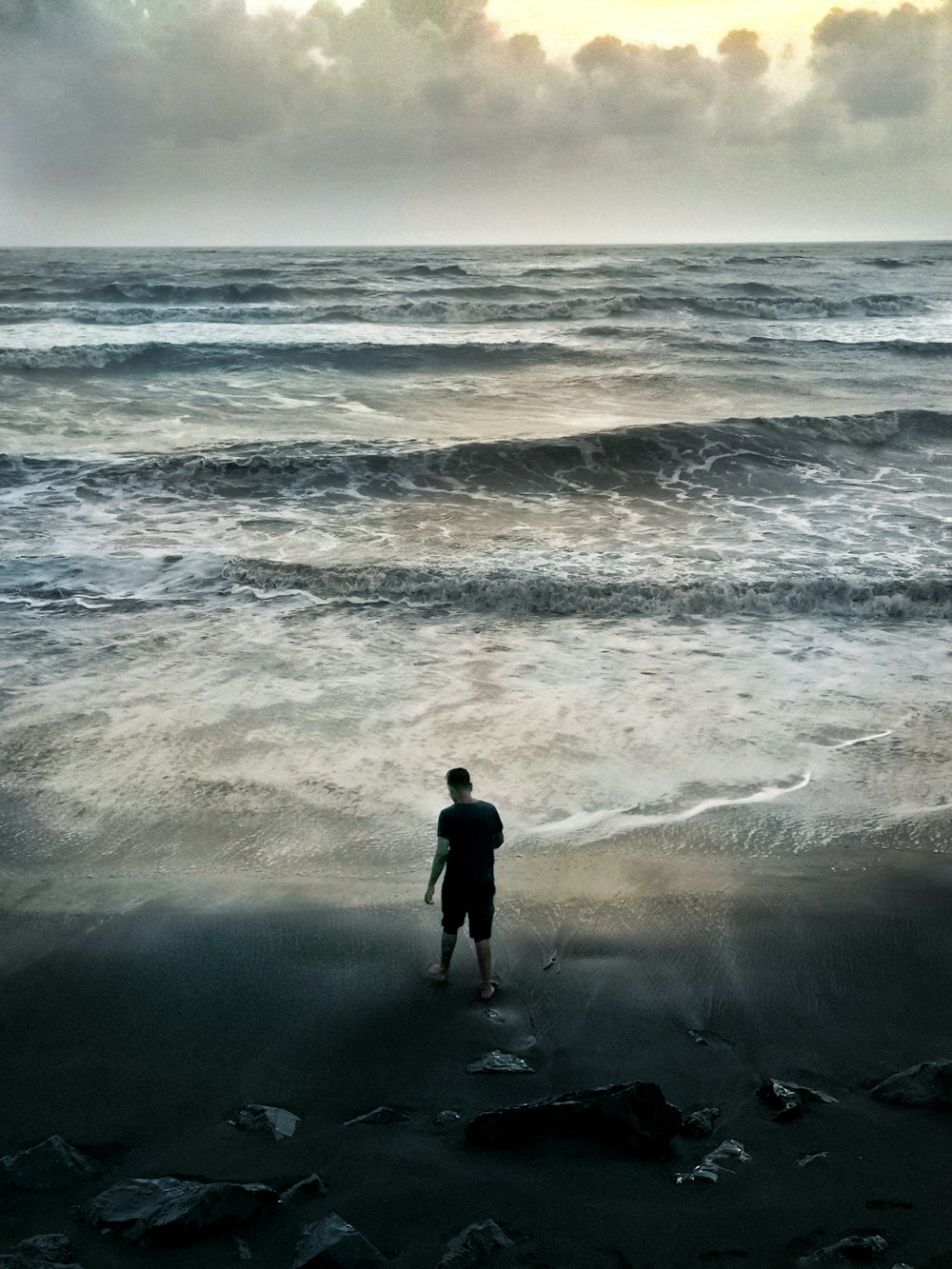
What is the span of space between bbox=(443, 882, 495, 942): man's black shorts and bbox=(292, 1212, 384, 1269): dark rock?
1.84 m

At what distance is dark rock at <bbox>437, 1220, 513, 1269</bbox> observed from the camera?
3.59 meters

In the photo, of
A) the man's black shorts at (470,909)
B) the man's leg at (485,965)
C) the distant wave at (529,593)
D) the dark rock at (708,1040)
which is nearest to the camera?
the dark rock at (708,1040)

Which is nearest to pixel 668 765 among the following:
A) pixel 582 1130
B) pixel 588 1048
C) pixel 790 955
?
pixel 790 955

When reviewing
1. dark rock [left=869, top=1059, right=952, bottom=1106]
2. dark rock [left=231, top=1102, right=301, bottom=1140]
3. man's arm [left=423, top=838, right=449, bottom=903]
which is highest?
man's arm [left=423, top=838, right=449, bottom=903]

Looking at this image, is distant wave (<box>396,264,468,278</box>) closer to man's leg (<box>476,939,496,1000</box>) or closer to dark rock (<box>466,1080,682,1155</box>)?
man's leg (<box>476,939,496,1000</box>)

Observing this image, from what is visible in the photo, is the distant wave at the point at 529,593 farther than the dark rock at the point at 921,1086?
Yes

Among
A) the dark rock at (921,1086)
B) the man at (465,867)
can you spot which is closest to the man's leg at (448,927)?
the man at (465,867)

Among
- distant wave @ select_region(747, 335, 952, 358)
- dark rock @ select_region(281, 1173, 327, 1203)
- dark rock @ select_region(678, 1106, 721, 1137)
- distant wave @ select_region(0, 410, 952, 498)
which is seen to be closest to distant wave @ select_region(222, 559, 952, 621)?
distant wave @ select_region(0, 410, 952, 498)

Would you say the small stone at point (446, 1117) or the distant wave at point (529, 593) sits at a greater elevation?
the distant wave at point (529, 593)

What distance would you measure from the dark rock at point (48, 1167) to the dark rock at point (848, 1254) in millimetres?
2725

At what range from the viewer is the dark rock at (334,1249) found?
11.6 ft

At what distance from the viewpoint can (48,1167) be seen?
4008 mm

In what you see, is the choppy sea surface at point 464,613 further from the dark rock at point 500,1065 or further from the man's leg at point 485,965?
the dark rock at point 500,1065

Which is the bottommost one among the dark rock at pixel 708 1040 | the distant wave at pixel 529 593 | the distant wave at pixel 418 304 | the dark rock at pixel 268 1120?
the dark rock at pixel 268 1120
